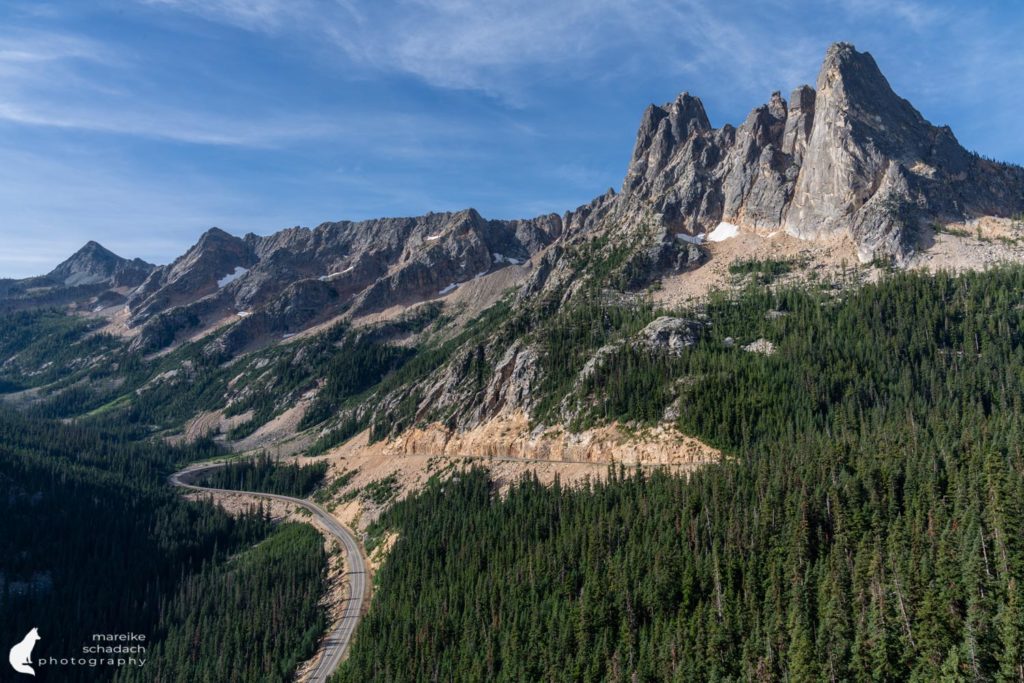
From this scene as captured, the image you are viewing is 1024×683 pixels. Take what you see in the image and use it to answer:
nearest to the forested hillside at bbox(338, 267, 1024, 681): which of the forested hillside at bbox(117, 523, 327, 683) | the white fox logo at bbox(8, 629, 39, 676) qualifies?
the forested hillside at bbox(117, 523, 327, 683)

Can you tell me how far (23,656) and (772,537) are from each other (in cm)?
12142

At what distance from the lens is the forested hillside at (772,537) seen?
5959 cm

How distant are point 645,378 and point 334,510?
88547 millimetres

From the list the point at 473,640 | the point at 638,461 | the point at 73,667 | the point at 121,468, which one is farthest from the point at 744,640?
the point at 121,468

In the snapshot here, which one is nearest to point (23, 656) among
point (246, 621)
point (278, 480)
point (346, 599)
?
point (246, 621)

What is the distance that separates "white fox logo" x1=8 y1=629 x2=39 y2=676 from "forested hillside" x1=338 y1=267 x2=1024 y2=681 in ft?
191

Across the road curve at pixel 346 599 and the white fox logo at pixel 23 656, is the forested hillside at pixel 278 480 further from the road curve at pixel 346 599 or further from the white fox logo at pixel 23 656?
the white fox logo at pixel 23 656

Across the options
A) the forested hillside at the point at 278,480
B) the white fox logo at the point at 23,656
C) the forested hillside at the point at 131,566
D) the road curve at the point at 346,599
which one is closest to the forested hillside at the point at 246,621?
the forested hillside at the point at 131,566

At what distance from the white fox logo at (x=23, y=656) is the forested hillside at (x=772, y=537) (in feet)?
191

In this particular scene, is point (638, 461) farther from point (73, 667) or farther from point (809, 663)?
point (73, 667)

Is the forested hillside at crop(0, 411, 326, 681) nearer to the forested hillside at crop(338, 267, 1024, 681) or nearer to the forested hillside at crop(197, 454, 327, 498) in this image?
the forested hillside at crop(197, 454, 327, 498)

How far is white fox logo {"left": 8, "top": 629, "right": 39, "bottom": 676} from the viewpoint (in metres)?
101

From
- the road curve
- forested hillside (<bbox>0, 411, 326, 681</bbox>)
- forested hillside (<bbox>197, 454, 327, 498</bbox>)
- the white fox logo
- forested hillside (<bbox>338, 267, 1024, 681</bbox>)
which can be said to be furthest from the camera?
forested hillside (<bbox>197, 454, 327, 498</bbox>)

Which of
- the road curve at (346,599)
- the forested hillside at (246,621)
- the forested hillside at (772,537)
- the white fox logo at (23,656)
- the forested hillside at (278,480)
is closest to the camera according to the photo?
the forested hillside at (772,537)
